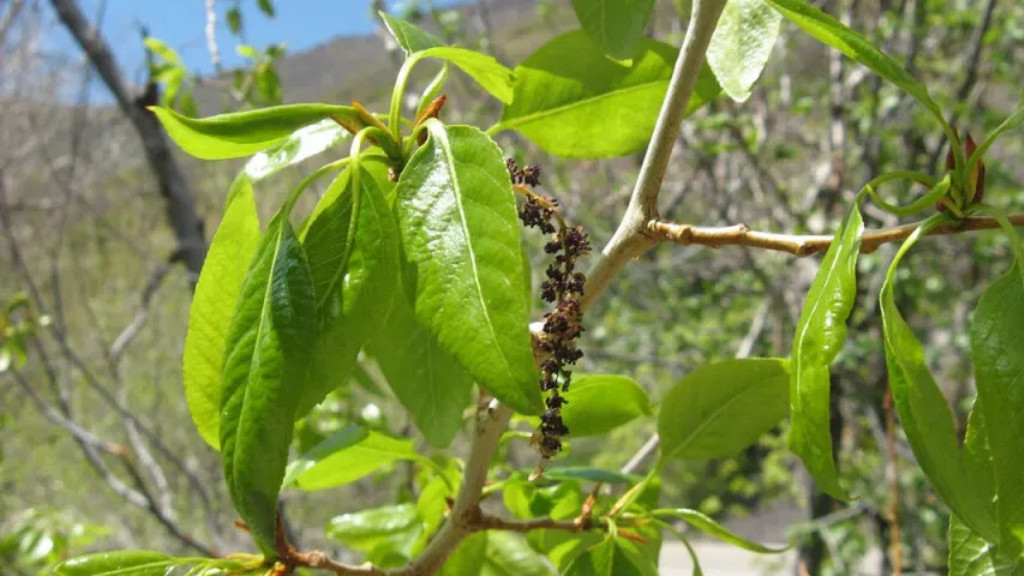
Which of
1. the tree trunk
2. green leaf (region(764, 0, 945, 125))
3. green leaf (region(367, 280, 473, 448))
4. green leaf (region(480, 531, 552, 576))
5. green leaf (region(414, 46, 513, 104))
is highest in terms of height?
the tree trunk

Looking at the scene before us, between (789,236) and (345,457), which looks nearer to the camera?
(789,236)

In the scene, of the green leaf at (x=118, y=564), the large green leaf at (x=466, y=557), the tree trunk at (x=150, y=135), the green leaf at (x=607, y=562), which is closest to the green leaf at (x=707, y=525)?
the green leaf at (x=607, y=562)

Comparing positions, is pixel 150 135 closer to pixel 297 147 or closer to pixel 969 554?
pixel 297 147

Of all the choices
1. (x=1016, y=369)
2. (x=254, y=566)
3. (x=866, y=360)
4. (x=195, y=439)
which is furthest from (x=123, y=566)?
(x=195, y=439)

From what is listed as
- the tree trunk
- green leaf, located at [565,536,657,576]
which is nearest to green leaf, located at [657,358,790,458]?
green leaf, located at [565,536,657,576]

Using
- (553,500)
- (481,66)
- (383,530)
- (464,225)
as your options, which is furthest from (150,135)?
(464,225)

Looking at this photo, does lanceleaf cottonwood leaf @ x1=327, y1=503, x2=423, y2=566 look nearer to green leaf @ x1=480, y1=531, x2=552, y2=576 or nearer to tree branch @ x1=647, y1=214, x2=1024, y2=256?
green leaf @ x1=480, y1=531, x2=552, y2=576
